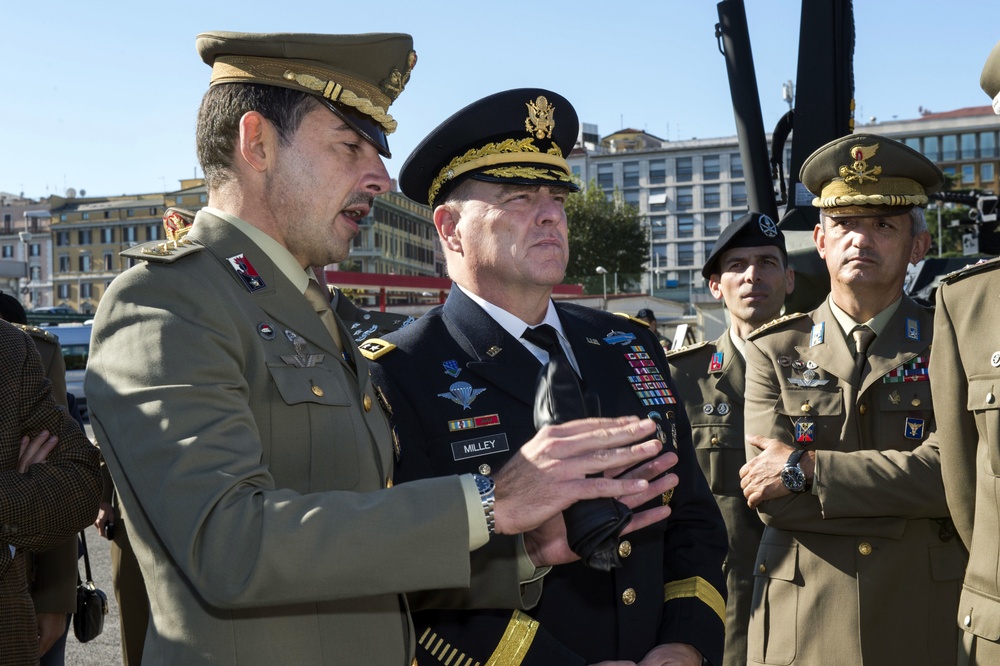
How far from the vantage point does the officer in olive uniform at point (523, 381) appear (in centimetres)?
278

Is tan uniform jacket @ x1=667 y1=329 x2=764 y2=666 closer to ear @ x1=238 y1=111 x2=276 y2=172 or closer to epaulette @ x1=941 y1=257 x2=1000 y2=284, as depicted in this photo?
epaulette @ x1=941 y1=257 x2=1000 y2=284

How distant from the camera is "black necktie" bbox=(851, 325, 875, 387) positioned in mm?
4000

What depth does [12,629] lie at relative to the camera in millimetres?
3260

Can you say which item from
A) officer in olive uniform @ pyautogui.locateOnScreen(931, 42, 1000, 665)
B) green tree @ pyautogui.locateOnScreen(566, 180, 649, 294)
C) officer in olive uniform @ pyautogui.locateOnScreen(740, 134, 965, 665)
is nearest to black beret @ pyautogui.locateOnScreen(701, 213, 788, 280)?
officer in olive uniform @ pyautogui.locateOnScreen(740, 134, 965, 665)

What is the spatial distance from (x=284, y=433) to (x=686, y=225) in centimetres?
11410

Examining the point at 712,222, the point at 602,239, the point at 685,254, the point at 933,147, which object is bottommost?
the point at 602,239

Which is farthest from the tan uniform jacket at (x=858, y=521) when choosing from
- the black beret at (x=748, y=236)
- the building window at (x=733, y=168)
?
the building window at (x=733, y=168)

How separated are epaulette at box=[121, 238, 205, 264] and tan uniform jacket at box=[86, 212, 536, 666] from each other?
0.02 metres

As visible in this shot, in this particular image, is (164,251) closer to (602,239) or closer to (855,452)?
(855,452)

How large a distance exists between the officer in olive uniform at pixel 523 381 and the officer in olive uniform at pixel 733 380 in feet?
5.88

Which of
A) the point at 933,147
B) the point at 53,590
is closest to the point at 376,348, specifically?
the point at 53,590

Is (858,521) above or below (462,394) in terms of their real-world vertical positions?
below

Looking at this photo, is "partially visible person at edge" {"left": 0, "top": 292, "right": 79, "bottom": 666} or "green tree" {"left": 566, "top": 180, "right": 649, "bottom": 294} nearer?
"partially visible person at edge" {"left": 0, "top": 292, "right": 79, "bottom": 666}

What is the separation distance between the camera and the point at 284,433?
2.09 meters
